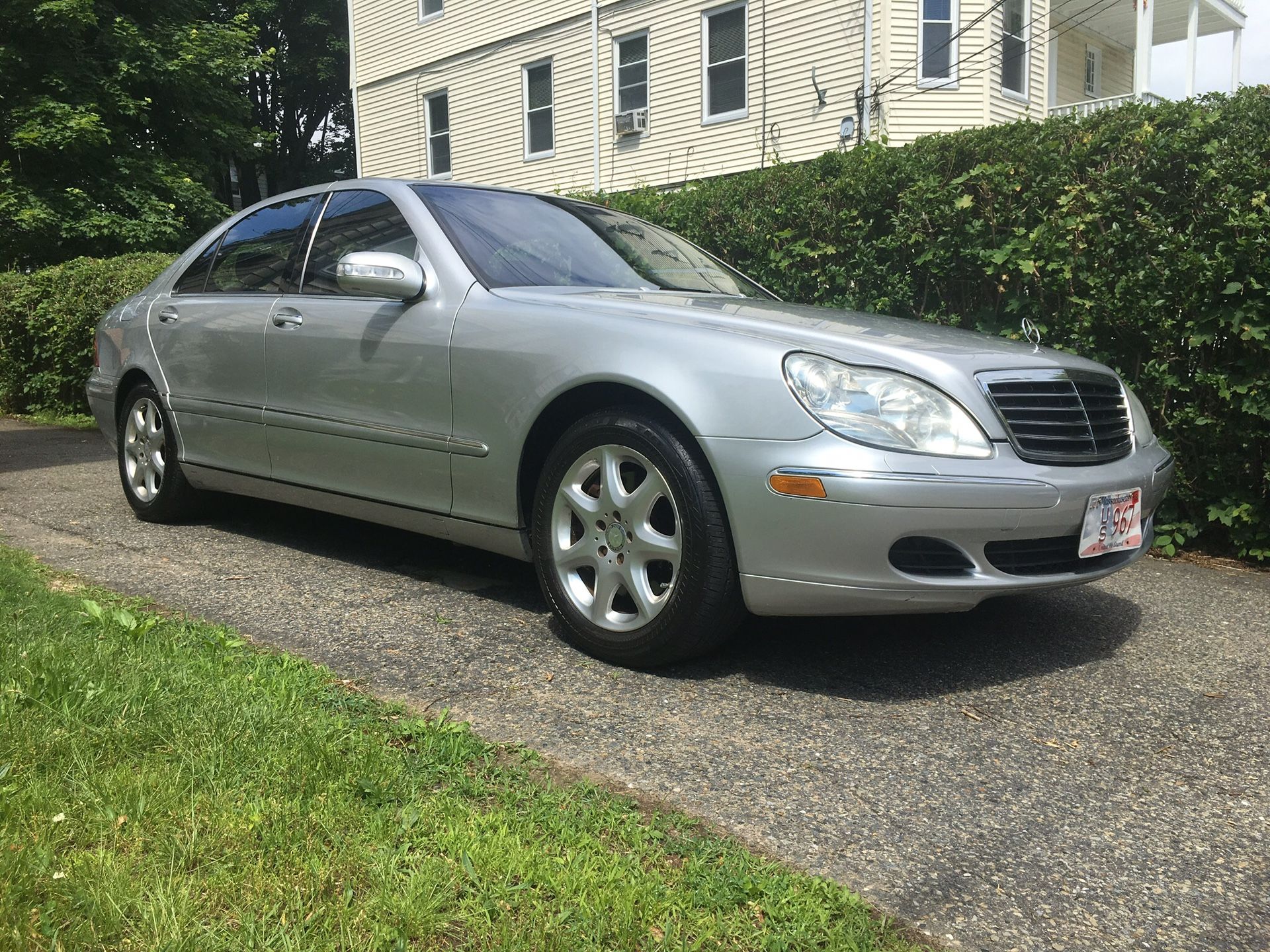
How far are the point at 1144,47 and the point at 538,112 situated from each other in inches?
351

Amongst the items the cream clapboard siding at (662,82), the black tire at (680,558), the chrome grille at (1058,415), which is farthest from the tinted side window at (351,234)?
the cream clapboard siding at (662,82)

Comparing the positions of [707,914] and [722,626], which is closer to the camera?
[707,914]

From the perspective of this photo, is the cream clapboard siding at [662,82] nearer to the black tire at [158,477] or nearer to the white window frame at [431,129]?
the white window frame at [431,129]

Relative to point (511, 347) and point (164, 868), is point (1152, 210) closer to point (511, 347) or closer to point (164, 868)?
point (511, 347)

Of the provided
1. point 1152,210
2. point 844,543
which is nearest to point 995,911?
point 844,543

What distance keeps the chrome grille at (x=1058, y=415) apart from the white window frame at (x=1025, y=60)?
11.8 meters

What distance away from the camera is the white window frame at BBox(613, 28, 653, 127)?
1563 centimetres

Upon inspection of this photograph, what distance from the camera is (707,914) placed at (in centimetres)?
197

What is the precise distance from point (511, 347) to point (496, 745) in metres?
1.47

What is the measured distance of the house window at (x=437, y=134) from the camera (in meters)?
19.4

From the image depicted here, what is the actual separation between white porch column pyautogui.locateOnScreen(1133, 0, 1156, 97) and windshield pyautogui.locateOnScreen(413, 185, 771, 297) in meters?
12.9

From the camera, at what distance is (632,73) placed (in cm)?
1600

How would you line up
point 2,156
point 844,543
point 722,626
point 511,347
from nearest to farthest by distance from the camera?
point 844,543
point 722,626
point 511,347
point 2,156

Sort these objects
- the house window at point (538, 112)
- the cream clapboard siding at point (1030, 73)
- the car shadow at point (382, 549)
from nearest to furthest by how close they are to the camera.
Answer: the car shadow at point (382, 549) → the cream clapboard siding at point (1030, 73) → the house window at point (538, 112)
